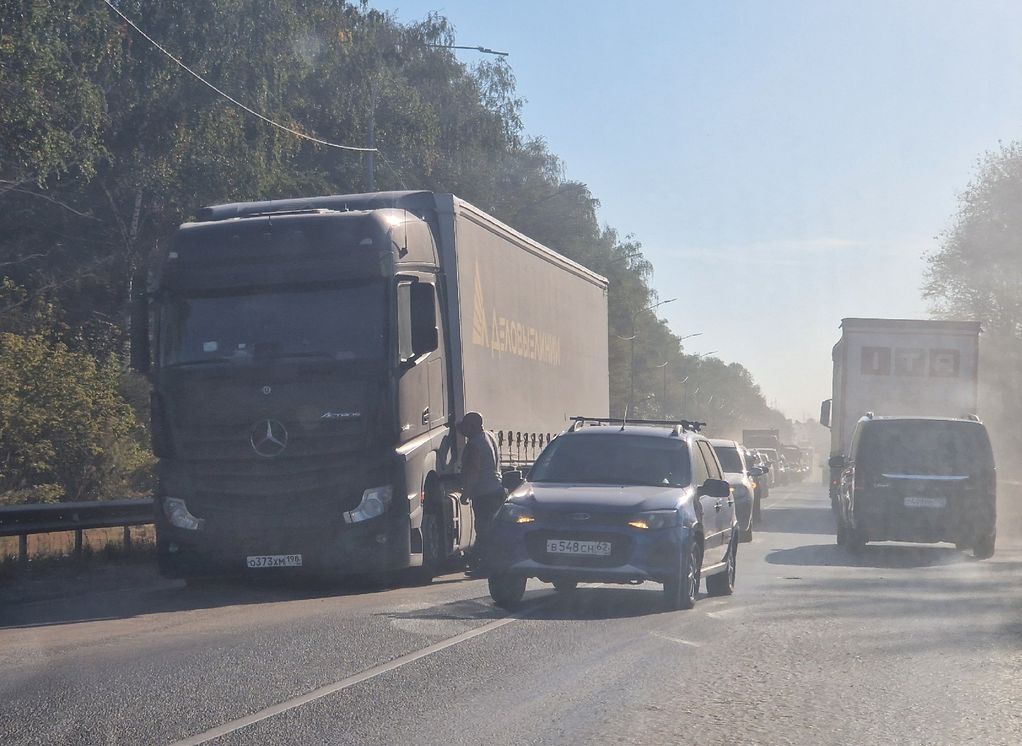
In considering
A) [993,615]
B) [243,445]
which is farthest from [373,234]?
[993,615]

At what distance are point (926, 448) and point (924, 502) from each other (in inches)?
31.5

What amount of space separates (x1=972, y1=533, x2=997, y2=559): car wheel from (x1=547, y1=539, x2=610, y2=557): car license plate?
34.8 feet

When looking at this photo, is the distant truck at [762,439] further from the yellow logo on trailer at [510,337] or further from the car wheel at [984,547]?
the yellow logo on trailer at [510,337]

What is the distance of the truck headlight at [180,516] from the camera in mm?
13445

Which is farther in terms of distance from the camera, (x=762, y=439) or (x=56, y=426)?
(x=762, y=439)

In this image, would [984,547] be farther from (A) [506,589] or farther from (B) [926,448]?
(A) [506,589]

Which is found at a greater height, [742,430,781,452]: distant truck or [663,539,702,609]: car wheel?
[663,539,702,609]: car wheel

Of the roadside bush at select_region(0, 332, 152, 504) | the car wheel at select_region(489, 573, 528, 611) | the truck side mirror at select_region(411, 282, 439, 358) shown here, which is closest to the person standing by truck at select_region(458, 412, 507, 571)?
the truck side mirror at select_region(411, 282, 439, 358)

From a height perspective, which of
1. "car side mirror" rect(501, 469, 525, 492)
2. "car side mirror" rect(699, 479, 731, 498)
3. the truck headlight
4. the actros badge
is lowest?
the truck headlight

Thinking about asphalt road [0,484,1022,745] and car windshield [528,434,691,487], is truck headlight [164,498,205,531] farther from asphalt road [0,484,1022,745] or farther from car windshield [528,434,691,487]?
car windshield [528,434,691,487]

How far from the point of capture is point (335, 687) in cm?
790

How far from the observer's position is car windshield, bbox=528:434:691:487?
42.0 ft

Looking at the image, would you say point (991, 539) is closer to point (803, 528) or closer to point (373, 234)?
point (803, 528)

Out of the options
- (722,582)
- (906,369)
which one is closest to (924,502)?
(722,582)
